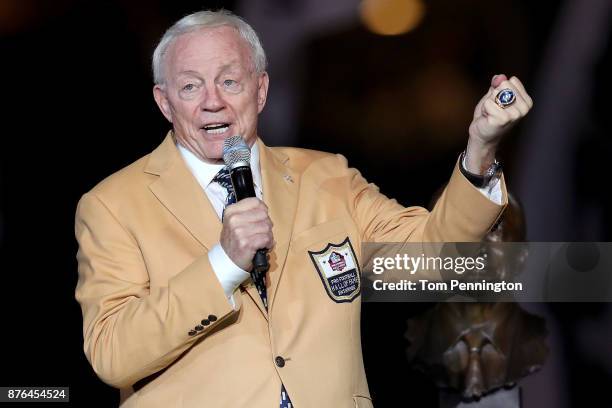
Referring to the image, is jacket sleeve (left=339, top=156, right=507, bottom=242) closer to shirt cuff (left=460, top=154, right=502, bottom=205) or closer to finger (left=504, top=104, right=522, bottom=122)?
shirt cuff (left=460, top=154, right=502, bottom=205)

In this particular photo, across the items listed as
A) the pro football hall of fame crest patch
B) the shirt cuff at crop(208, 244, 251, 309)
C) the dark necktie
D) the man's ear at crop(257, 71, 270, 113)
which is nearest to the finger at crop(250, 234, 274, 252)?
the shirt cuff at crop(208, 244, 251, 309)

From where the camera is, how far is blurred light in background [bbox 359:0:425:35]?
3.38 meters

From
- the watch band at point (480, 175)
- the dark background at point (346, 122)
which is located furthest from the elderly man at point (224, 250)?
the dark background at point (346, 122)

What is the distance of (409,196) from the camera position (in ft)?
11.0

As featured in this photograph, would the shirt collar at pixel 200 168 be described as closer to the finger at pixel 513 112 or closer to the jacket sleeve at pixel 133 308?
the jacket sleeve at pixel 133 308

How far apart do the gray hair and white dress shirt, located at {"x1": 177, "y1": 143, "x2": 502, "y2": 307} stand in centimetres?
19

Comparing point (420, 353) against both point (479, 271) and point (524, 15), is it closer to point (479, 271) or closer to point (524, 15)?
point (479, 271)

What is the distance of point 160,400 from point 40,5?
1.73 m

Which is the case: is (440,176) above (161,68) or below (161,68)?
above

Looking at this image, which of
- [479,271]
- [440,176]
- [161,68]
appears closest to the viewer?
[161,68]

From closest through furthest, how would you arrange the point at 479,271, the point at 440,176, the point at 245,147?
the point at 245,147, the point at 479,271, the point at 440,176

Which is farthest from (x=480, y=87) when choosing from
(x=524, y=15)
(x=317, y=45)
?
(x=317, y=45)

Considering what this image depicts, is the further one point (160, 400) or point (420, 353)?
point (420, 353)

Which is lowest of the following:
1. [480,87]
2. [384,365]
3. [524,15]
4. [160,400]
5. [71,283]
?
[160,400]
